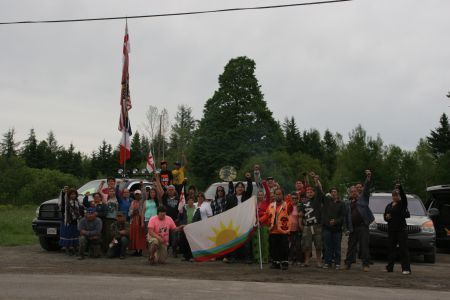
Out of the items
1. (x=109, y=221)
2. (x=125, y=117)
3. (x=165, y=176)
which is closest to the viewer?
(x=109, y=221)

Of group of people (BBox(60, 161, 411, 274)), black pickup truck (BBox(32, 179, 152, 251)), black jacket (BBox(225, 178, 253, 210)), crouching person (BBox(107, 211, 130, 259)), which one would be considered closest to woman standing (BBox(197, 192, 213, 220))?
group of people (BBox(60, 161, 411, 274))

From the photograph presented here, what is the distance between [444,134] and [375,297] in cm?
7143

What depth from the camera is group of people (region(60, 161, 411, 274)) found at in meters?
13.8

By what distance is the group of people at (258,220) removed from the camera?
1377 cm

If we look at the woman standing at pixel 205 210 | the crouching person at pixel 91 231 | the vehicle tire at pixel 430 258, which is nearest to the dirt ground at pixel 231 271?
the vehicle tire at pixel 430 258

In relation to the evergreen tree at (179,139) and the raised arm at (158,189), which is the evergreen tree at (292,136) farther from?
the raised arm at (158,189)

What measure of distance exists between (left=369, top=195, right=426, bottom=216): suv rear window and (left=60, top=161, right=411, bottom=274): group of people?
2.41 meters

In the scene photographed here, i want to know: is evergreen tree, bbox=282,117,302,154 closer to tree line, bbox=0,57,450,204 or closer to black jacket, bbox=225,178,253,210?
tree line, bbox=0,57,450,204

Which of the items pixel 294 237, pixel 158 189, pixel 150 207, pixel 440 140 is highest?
pixel 440 140

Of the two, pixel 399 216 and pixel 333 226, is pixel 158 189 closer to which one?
pixel 333 226

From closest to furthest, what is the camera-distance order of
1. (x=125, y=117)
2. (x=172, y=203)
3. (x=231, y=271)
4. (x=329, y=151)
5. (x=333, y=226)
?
1. (x=231, y=271)
2. (x=333, y=226)
3. (x=172, y=203)
4. (x=125, y=117)
5. (x=329, y=151)

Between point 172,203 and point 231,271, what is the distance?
3.82m

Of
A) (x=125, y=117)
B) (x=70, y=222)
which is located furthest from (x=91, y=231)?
(x=125, y=117)

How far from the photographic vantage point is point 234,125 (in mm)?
59625
